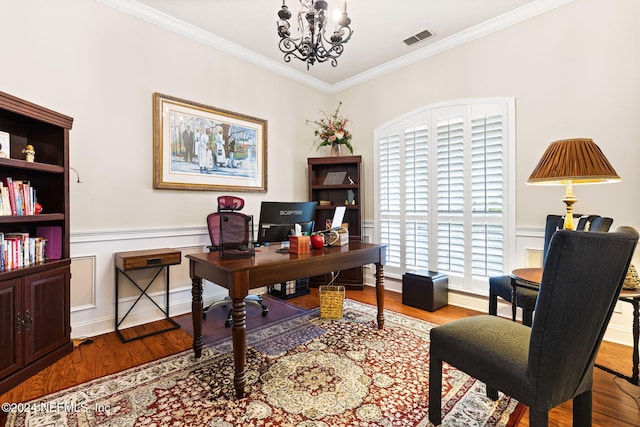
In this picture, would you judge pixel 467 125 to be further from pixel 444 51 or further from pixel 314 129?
pixel 314 129

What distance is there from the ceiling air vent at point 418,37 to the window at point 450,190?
32.7 inches

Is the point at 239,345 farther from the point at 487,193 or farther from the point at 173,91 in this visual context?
the point at 487,193

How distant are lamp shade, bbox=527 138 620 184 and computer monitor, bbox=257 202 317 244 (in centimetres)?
182

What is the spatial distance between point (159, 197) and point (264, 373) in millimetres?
2175

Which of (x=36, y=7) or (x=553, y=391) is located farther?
(x=36, y=7)

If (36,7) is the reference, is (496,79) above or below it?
below

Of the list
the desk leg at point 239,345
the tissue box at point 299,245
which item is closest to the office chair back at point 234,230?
the tissue box at point 299,245

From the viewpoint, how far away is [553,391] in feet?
3.85

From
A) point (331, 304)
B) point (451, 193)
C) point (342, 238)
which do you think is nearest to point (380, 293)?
point (331, 304)

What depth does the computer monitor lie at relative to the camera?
2.54 meters

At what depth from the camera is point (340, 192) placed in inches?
184

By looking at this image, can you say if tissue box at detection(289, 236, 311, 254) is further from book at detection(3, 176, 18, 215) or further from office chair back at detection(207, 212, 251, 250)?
book at detection(3, 176, 18, 215)

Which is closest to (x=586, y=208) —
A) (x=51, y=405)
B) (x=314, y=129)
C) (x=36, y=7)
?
(x=314, y=129)

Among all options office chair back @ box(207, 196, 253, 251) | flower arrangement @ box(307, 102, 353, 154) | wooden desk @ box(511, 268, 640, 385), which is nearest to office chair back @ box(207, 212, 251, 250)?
office chair back @ box(207, 196, 253, 251)
